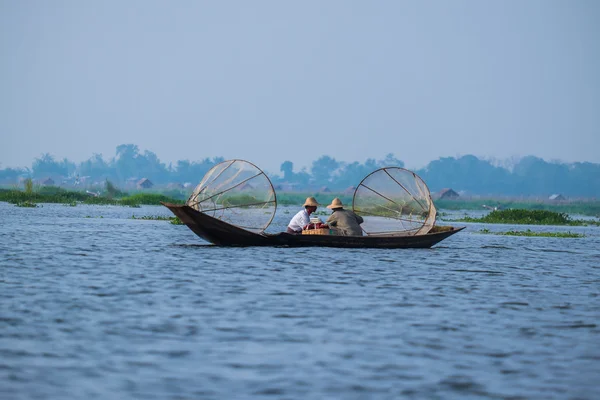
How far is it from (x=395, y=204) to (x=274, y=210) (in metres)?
3.32

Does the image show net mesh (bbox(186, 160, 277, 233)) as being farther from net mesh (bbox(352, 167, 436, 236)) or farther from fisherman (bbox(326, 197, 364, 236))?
net mesh (bbox(352, 167, 436, 236))

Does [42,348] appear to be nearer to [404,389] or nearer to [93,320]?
[93,320]

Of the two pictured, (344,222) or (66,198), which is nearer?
(344,222)

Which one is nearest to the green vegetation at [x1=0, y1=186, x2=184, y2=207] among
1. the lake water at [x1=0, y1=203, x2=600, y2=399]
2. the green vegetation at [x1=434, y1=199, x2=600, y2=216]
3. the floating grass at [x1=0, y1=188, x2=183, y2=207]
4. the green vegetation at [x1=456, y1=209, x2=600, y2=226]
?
the floating grass at [x1=0, y1=188, x2=183, y2=207]

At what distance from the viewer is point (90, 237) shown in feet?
77.3

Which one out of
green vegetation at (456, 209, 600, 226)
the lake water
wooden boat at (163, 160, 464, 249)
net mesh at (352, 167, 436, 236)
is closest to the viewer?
the lake water

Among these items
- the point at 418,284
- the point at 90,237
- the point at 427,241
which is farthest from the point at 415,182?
the point at 90,237

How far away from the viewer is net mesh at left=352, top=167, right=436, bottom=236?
2031 cm

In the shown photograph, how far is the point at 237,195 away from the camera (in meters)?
19.7

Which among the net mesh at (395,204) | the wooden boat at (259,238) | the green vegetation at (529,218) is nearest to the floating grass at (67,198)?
the green vegetation at (529,218)

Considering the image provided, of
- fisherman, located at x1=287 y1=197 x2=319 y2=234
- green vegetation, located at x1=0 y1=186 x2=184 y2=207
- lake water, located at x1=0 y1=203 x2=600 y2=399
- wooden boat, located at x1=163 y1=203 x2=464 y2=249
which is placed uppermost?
green vegetation, located at x1=0 y1=186 x2=184 y2=207

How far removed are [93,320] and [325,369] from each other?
3.26 meters

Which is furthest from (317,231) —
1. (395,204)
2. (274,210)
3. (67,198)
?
(67,198)

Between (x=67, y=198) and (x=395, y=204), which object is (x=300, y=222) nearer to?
(x=395, y=204)
